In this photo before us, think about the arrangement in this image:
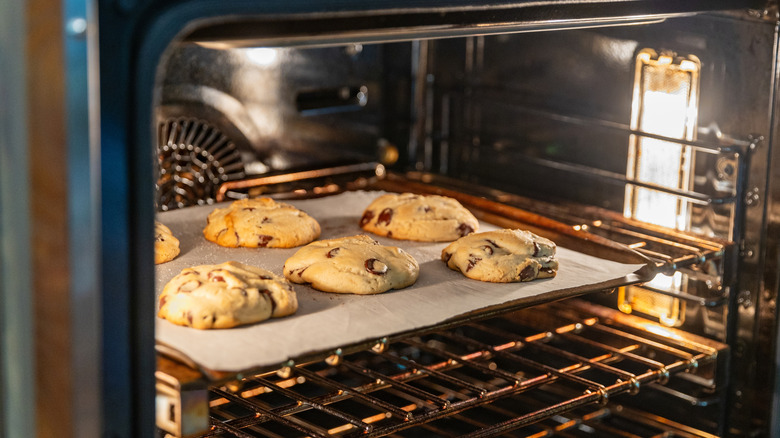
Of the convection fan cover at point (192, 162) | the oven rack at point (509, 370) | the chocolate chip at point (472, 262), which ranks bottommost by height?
the oven rack at point (509, 370)

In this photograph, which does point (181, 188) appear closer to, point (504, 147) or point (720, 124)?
point (504, 147)

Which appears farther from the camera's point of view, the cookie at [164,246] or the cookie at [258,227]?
the cookie at [258,227]

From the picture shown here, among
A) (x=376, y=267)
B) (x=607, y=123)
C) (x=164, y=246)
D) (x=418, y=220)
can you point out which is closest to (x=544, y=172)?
(x=607, y=123)

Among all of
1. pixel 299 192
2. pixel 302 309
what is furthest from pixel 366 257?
pixel 299 192

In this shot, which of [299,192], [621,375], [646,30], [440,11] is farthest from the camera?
[299,192]

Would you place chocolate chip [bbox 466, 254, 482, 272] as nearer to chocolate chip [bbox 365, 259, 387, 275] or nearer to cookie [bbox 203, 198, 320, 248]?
chocolate chip [bbox 365, 259, 387, 275]

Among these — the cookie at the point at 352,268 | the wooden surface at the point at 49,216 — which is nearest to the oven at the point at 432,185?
the wooden surface at the point at 49,216

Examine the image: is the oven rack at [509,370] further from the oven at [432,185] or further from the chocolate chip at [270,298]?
the chocolate chip at [270,298]
